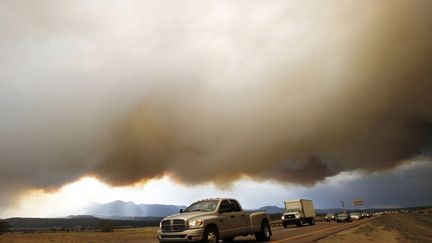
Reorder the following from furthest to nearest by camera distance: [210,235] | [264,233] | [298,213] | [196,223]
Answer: [298,213] < [264,233] < [210,235] < [196,223]

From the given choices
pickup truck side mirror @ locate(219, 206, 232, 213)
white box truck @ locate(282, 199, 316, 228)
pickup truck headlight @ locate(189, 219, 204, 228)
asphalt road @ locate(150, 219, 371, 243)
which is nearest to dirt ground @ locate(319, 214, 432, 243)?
asphalt road @ locate(150, 219, 371, 243)

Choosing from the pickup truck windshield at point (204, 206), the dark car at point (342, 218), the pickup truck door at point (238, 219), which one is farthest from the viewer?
the dark car at point (342, 218)

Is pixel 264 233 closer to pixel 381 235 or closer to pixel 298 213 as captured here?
pixel 381 235

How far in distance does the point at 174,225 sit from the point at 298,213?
32.8 m

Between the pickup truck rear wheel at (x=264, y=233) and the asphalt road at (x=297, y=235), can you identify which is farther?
the asphalt road at (x=297, y=235)

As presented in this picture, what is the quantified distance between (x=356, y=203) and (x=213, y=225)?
76.8m

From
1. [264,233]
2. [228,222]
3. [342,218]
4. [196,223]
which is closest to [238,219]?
[228,222]

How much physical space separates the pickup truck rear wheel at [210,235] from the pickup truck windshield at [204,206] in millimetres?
982

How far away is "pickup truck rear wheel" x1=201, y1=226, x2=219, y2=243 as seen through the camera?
1501 centimetres

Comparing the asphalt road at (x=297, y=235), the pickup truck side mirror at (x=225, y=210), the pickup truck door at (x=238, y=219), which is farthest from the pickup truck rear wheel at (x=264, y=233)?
the pickup truck side mirror at (x=225, y=210)

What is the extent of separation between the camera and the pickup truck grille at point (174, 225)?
49.1 ft

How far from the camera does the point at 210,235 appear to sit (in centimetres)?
1532

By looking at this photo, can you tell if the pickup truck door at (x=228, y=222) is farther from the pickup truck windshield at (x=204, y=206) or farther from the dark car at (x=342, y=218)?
the dark car at (x=342, y=218)

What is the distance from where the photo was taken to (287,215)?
4491cm
